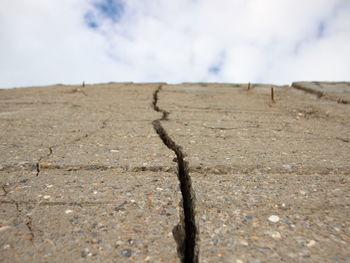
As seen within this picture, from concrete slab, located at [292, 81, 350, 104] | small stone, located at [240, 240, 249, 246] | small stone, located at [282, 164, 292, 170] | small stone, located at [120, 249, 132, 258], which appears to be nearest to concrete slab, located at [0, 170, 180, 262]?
small stone, located at [120, 249, 132, 258]

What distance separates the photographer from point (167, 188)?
3.75 ft

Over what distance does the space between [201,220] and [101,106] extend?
235 centimetres

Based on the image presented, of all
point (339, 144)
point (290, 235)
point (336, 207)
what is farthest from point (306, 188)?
point (339, 144)

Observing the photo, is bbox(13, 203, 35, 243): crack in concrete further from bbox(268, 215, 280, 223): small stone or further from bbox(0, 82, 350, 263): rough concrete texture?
bbox(268, 215, 280, 223): small stone

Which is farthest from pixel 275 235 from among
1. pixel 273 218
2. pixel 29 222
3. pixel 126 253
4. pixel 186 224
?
pixel 29 222

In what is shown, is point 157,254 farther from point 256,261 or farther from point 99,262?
point 256,261

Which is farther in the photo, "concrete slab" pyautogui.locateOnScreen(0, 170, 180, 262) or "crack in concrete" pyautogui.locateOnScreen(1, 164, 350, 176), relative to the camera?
"crack in concrete" pyautogui.locateOnScreen(1, 164, 350, 176)

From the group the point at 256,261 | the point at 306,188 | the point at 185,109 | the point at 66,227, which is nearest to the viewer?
the point at 256,261

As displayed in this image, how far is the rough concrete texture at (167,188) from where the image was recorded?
800 millimetres

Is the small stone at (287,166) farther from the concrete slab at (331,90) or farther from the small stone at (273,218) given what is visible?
the concrete slab at (331,90)

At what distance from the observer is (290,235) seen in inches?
33.2

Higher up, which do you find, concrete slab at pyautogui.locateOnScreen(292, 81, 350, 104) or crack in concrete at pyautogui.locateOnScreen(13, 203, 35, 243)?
concrete slab at pyautogui.locateOnScreen(292, 81, 350, 104)

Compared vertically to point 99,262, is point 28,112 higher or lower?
higher

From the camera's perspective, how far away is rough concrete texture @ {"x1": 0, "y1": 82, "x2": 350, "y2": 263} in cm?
80
